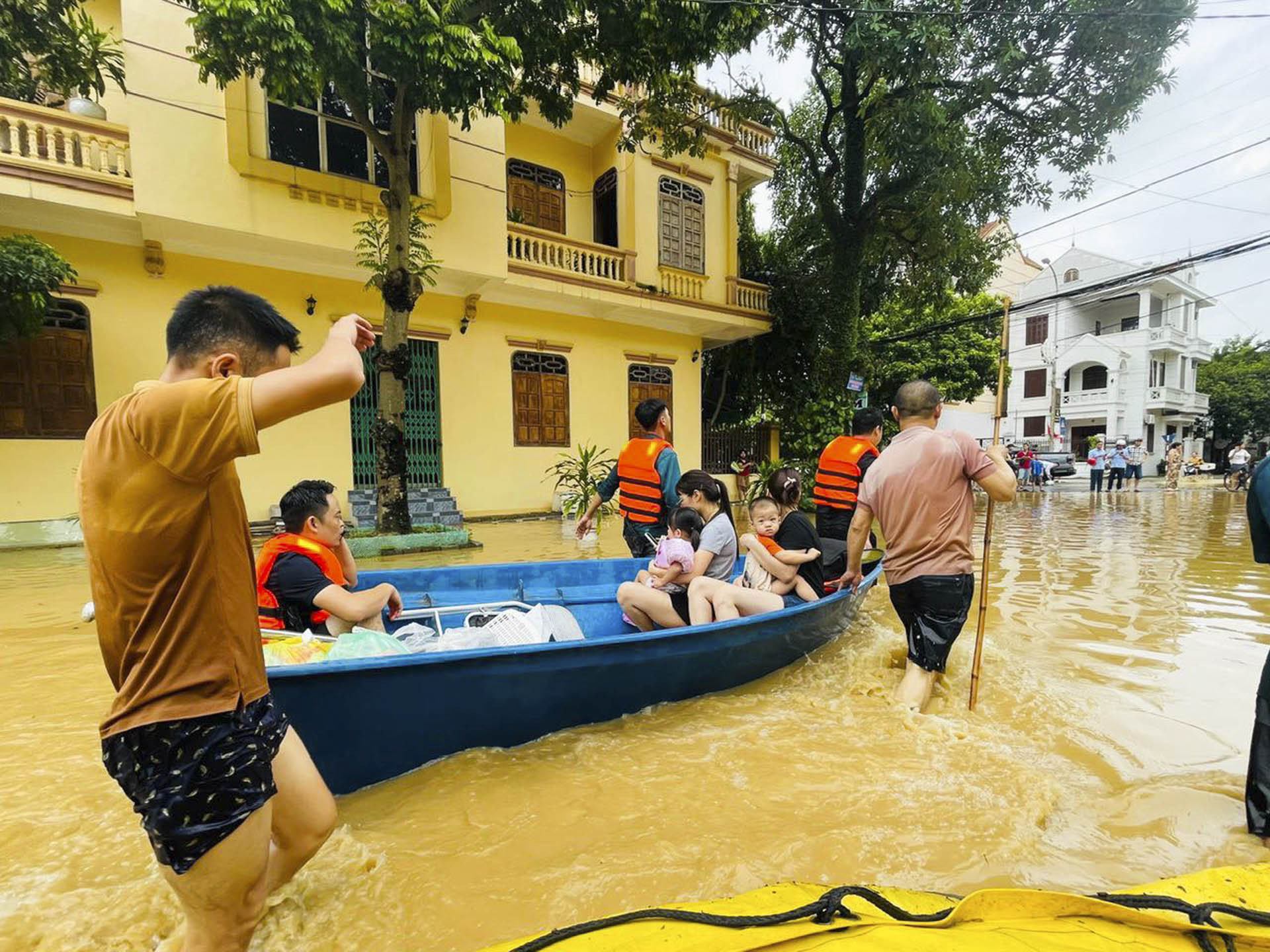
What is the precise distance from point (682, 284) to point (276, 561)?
9.96 m

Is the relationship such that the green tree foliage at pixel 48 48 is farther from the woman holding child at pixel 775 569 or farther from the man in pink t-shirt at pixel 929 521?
the man in pink t-shirt at pixel 929 521

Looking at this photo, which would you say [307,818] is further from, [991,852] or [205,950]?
[991,852]

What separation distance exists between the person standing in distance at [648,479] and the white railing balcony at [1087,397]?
A: 2997cm

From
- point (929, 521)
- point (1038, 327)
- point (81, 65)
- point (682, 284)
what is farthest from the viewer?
point (1038, 327)

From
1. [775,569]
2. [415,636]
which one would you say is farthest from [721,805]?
[415,636]

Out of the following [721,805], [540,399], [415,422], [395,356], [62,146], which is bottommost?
[721,805]

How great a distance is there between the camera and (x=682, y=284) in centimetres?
1145

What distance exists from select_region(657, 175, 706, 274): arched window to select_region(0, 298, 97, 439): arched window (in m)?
8.69

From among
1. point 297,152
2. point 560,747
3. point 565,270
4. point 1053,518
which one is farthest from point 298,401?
point 1053,518

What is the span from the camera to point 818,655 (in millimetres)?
3885

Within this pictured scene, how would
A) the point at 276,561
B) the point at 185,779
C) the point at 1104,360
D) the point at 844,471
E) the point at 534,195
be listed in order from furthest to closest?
the point at 1104,360
the point at 534,195
the point at 844,471
the point at 276,561
the point at 185,779

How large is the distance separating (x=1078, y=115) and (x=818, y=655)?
32.2 feet

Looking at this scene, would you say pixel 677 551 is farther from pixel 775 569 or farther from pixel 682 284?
pixel 682 284

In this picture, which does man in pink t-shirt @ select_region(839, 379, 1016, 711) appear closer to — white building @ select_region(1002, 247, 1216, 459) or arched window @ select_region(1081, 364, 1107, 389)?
white building @ select_region(1002, 247, 1216, 459)
